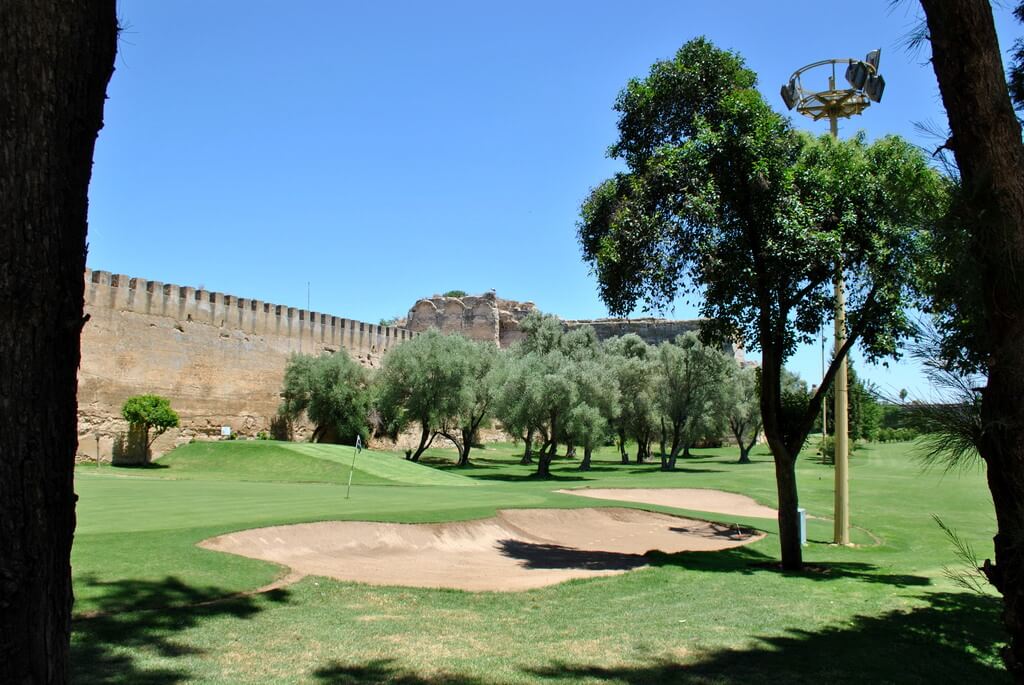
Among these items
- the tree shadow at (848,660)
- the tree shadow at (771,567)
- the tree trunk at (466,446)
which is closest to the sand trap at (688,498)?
the tree shadow at (771,567)

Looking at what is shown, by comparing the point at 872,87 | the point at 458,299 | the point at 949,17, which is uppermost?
the point at 458,299

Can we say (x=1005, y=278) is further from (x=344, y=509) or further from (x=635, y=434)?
(x=635, y=434)

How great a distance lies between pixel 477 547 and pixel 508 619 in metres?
7.00

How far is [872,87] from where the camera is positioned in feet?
47.9

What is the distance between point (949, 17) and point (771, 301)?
8640 millimetres

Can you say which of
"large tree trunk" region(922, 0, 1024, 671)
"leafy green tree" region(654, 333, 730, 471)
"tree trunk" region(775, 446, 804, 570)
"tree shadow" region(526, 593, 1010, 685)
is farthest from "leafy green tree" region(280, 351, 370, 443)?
"large tree trunk" region(922, 0, 1024, 671)

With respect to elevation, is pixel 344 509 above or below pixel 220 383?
below

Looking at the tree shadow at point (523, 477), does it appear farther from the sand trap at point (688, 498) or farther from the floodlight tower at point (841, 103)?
the floodlight tower at point (841, 103)

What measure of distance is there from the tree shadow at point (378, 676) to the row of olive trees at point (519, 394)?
96.1 ft

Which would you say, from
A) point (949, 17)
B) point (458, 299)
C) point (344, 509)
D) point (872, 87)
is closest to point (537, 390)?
point (344, 509)

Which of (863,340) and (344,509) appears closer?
(863,340)

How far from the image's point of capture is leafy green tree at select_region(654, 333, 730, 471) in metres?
43.3

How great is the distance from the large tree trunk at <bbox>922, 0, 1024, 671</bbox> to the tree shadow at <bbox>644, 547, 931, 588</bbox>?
321 inches

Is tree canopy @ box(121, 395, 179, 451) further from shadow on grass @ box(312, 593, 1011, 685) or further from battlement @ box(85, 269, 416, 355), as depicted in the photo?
A: shadow on grass @ box(312, 593, 1011, 685)
